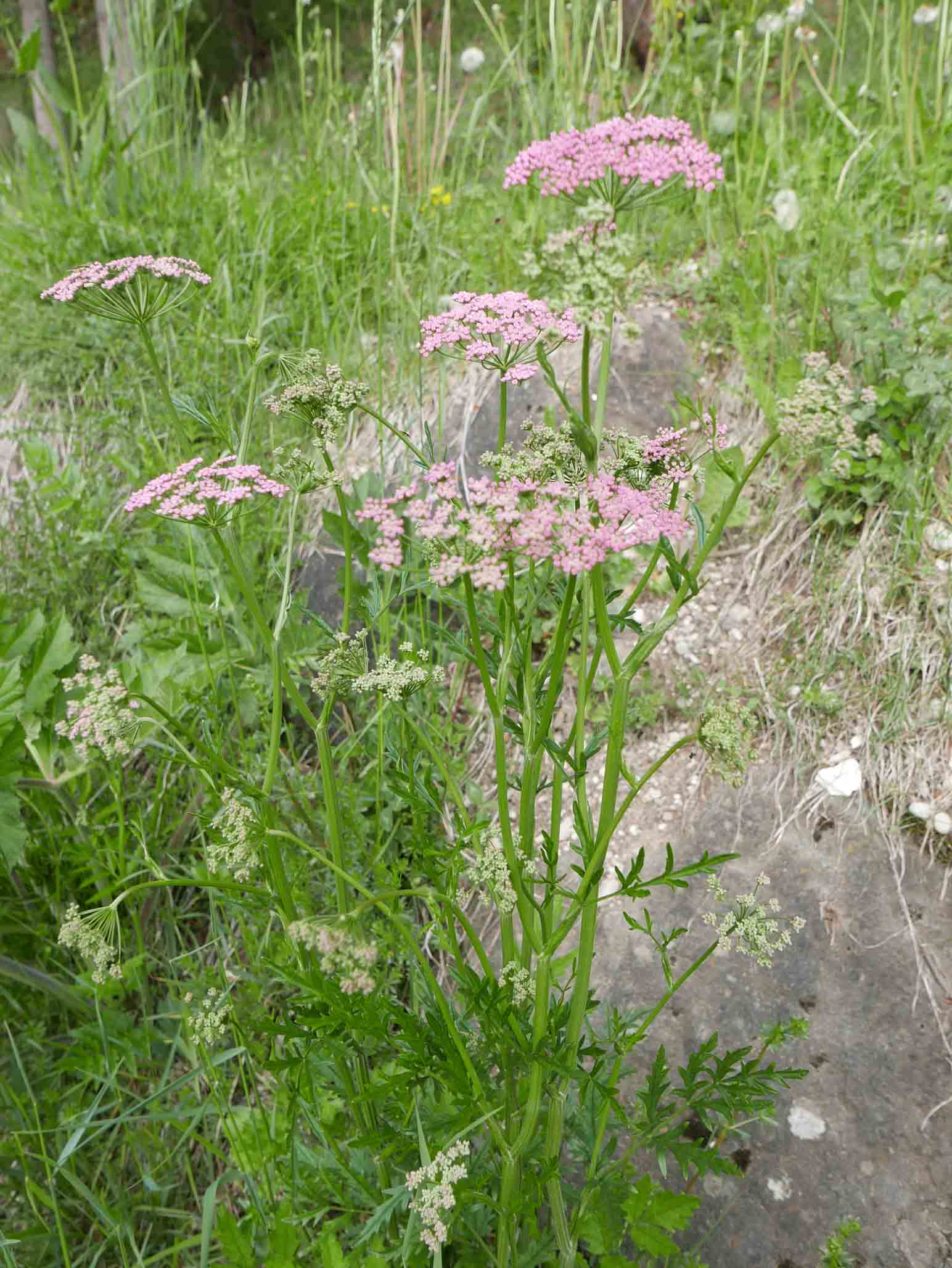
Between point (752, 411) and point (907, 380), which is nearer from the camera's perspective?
point (907, 380)

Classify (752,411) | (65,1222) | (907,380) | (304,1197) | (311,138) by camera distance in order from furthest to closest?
(311,138) → (752,411) → (907,380) → (65,1222) → (304,1197)

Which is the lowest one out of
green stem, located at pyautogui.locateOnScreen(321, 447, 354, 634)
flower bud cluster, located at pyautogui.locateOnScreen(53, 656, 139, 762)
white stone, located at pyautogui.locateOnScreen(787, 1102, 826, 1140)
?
white stone, located at pyautogui.locateOnScreen(787, 1102, 826, 1140)

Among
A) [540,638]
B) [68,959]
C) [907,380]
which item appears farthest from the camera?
[540,638]

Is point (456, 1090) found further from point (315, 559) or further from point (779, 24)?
point (779, 24)

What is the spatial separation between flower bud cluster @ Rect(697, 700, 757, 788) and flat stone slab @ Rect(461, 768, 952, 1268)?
678 millimetres

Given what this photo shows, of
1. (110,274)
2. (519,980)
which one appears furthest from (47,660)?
(519,980)

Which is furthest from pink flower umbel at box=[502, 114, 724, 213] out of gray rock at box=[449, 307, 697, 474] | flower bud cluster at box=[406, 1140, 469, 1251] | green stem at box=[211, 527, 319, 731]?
→ gray rock at box=[449, 307, 697, 474]

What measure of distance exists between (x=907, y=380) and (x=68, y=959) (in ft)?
8.83

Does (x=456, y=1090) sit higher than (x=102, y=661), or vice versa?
(x=456, y=1090)

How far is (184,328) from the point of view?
354cm

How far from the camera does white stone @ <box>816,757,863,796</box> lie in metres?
2.33

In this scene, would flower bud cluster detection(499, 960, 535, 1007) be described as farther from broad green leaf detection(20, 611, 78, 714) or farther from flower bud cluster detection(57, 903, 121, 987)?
broad green leaf detection(20, 611, 78, 714)

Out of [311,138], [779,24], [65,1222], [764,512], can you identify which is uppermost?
[779,24]

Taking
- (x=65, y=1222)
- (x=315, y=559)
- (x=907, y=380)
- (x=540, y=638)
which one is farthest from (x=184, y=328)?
(x=65, y=1222)
